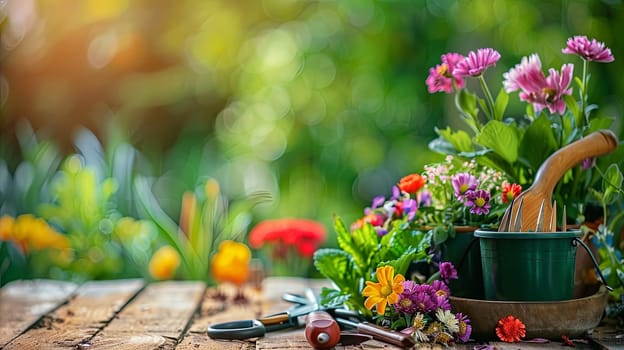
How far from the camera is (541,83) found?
1.06 metres

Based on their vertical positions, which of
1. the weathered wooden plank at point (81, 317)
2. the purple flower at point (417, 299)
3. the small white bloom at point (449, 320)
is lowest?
the weathered wooden plank at point (81, 317)

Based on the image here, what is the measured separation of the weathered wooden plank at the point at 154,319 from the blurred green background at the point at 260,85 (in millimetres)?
789

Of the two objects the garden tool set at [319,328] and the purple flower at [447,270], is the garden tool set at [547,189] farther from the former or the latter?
the garden tool set at [319,328]

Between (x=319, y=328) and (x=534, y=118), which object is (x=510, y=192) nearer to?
(x=534, y=118)

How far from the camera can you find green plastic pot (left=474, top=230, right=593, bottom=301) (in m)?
0.93

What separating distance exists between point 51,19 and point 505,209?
2.71 meters

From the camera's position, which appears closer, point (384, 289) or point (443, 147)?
point (384, 289)

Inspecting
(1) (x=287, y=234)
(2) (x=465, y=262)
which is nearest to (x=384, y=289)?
(2) (x=465, y=262)

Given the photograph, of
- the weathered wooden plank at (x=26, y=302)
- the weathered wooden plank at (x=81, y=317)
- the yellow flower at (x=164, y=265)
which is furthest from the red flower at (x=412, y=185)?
the yellow flower at (x=164, y=265)

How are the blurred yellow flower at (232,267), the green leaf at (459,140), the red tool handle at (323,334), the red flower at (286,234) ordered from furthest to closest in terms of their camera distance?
the red flower at (286,234) → the blurred yellow flower at (232,267) → the green leaf at (459,140) → the red tool handle at (323,334)

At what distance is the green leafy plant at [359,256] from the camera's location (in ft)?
3.44

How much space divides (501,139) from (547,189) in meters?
0.11

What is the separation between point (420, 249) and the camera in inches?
39.4

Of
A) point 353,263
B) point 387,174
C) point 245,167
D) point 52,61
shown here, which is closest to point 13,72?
point 52,61
